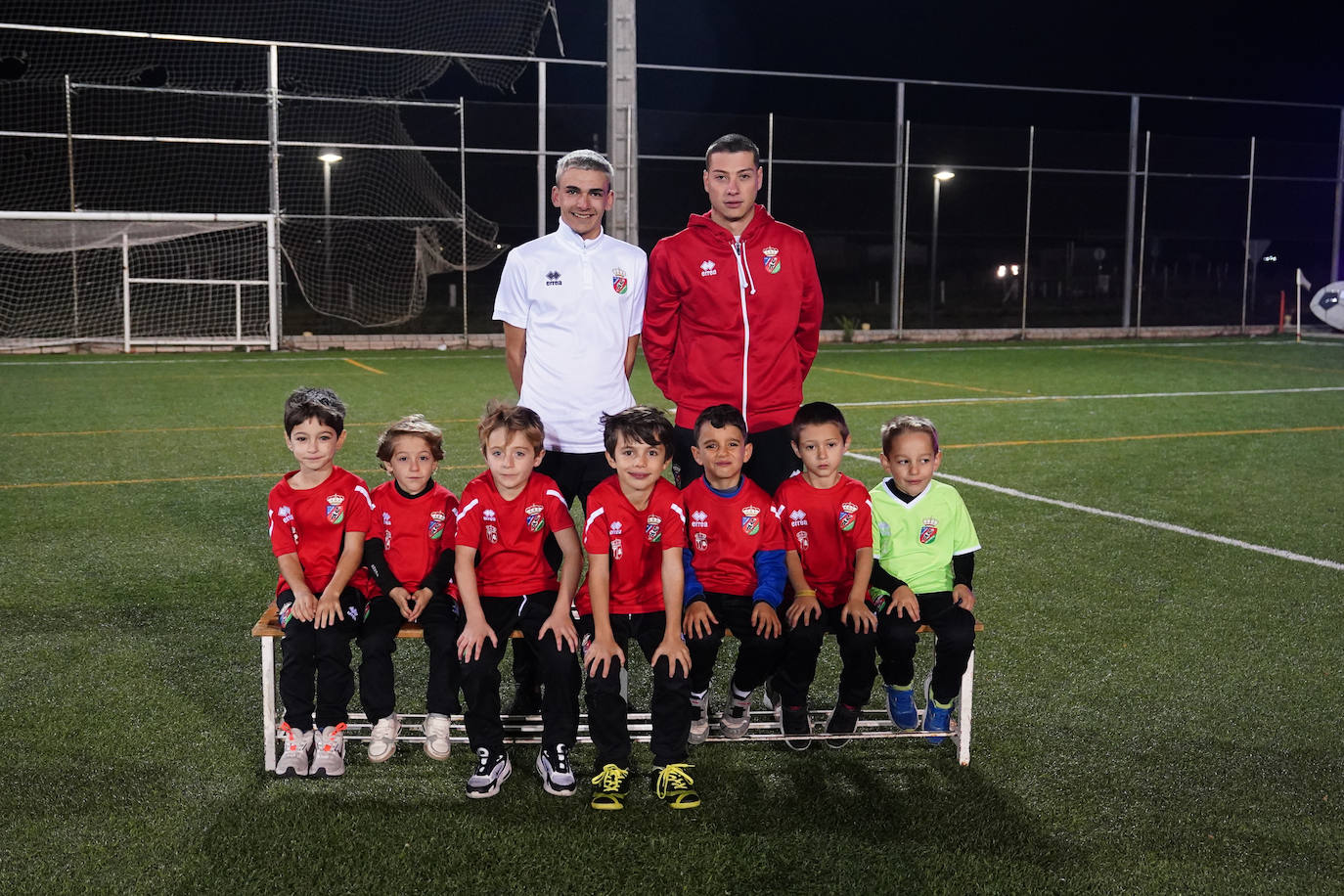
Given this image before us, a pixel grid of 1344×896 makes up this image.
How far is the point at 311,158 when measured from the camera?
19.0m

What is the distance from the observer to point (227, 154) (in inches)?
752

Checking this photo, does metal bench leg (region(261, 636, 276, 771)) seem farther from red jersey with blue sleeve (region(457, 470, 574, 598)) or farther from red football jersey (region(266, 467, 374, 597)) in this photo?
red jersey with blue sleeve (region(457, 470, 574, 598))

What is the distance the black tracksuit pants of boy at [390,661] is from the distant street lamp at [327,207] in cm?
1591

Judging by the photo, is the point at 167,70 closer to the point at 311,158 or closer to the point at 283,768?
the point at 311,158

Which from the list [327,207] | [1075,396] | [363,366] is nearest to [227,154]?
[327,207]

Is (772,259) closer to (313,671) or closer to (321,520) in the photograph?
(321,520)

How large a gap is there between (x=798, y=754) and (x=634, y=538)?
0.78 metres

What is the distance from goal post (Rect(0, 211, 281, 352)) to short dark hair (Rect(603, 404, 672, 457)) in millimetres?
15528

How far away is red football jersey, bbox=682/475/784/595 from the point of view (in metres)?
3.55

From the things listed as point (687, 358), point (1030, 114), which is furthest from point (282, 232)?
point (1030, 114)

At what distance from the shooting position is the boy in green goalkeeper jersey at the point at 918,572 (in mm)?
3484

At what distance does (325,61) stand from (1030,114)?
109 ft

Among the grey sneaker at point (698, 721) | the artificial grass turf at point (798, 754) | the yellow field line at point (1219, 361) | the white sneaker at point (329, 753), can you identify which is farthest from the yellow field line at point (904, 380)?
the white sneaker at point (329, 753)

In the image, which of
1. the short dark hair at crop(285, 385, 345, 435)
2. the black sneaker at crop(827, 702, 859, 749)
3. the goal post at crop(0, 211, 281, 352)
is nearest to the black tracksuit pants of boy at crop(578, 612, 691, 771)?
the black sneaker at crop(827, 702, 859, 749)
